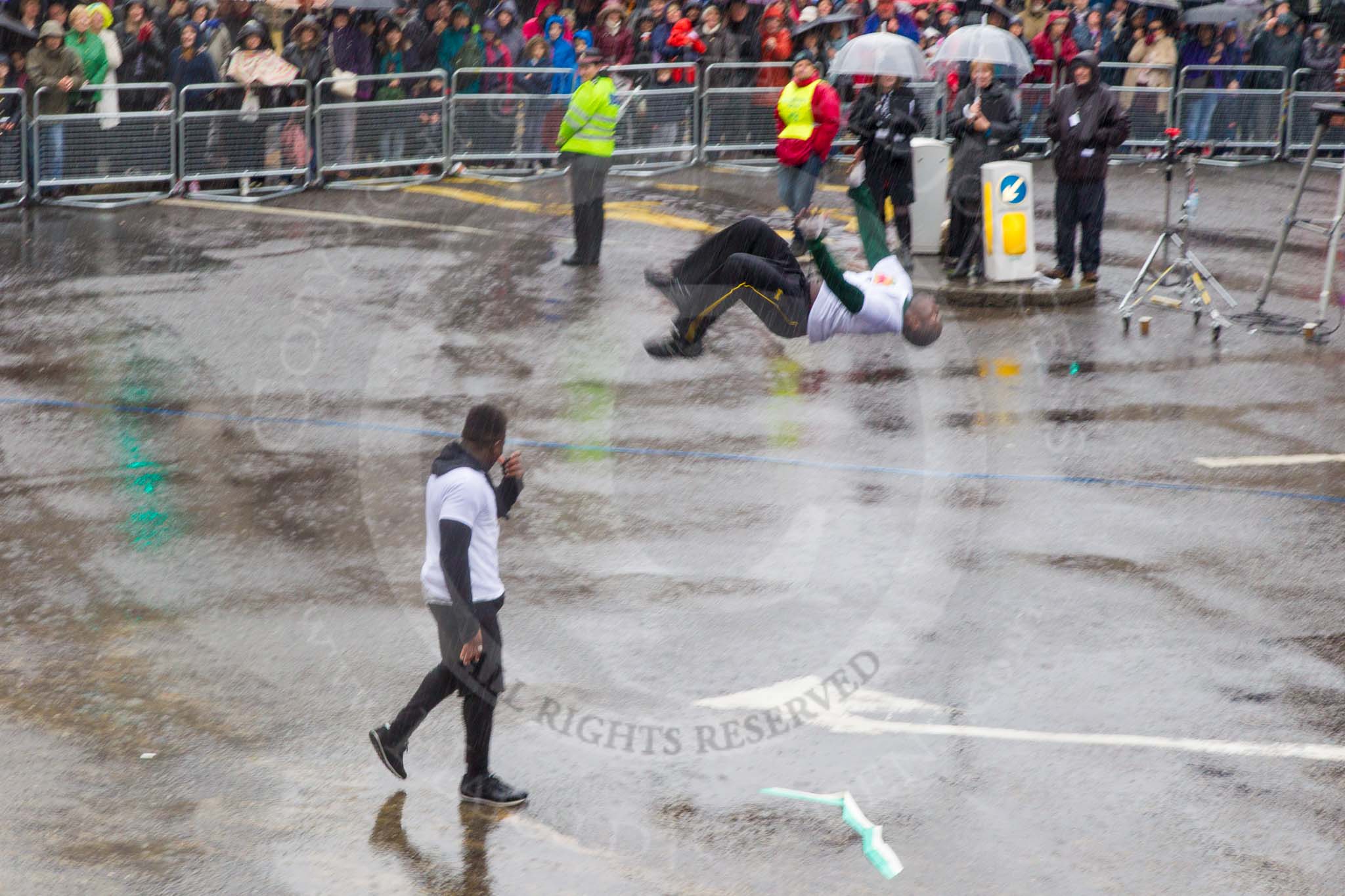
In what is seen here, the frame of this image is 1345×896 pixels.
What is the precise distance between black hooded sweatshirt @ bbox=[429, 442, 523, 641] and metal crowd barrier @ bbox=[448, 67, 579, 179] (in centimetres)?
1516

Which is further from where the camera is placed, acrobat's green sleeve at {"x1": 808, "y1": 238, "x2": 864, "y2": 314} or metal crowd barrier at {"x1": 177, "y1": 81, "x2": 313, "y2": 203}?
metal crowd barrier at {"x1": 177, "y1": 81, "x2": 313, "y2": 203}

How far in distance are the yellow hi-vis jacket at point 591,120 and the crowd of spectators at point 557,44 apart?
4124 mm

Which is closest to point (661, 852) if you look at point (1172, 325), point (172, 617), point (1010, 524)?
point (172, 617)

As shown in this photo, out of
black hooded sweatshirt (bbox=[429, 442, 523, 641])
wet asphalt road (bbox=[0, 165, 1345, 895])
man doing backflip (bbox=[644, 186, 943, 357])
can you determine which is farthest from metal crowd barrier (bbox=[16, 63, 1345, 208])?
black hooded sweatshirt (bbox=[429, 442, 523, 641])

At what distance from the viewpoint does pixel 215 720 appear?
8086mm

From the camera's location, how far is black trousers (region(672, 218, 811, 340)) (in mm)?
9898

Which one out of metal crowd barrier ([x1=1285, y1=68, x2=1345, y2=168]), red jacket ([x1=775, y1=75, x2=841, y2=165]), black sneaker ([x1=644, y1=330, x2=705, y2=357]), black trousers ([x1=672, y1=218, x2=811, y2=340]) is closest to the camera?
black trousers ([x1=672, y1=218, x2=811, y2=340])

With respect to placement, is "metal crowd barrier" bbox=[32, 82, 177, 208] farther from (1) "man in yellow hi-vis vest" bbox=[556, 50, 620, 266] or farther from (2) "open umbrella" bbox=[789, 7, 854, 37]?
(2) "open umbrella" bbox=[789, 7, 854, 37]

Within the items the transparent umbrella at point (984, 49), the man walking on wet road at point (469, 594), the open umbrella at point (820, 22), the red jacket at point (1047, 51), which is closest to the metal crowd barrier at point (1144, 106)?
the red jacket at point (1047, 51)

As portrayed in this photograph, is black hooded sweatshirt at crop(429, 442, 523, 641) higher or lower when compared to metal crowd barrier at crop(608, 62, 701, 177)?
lower

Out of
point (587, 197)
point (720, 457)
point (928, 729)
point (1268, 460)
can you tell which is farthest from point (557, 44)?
point (928, 729)

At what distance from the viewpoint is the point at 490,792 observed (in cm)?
741

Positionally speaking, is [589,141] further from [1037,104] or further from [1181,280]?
[1037,104]

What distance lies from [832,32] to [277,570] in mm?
15460
